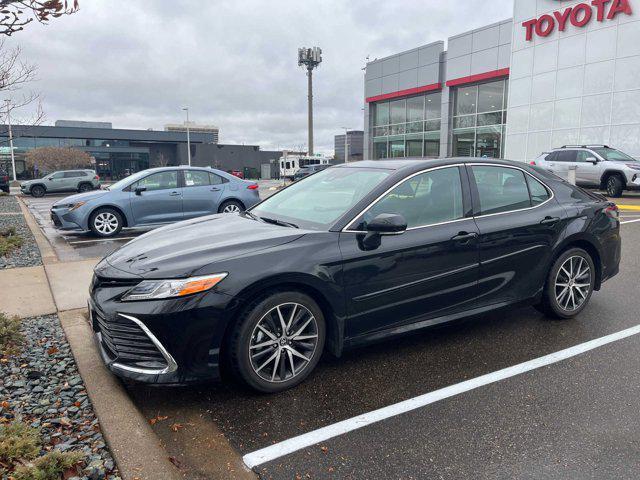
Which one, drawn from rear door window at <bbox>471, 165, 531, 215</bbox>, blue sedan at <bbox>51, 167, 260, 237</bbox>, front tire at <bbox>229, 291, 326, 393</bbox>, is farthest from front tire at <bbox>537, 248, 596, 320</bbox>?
blue sedan at <bbox>51, 167, 260, 237</bbox>

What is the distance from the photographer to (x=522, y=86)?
1029 inches

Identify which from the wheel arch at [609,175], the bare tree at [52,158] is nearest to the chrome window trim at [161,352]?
the wheel arch at [609,175]

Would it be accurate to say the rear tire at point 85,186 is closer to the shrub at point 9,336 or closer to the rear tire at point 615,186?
the rear tire at point 615,186

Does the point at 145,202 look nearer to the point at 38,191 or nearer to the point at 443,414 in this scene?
the point at 443,414

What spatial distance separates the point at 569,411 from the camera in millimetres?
3100

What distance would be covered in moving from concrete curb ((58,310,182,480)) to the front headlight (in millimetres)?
657

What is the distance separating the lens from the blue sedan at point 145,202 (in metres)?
10.1

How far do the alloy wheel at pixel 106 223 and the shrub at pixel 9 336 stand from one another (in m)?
6.31

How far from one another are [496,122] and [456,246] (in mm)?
28616

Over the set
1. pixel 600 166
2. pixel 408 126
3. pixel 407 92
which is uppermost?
pixel 407 92

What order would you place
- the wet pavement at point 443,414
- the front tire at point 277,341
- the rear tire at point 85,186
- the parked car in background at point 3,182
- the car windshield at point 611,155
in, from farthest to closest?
the rear tire at point 85,186 < the parked car in background at point 3,182 < the car windshield at point 611,155 < the front tire at point 277,341 < the wet pavement at point 443,414

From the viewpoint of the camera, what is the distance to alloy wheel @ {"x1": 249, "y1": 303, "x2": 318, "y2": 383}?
321 cm

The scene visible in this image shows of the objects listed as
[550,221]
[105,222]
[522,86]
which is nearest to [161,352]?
[550,221]

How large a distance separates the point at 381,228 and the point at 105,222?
830 cm
